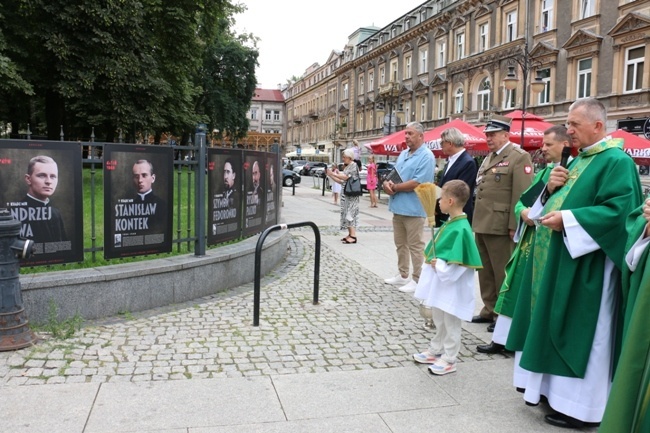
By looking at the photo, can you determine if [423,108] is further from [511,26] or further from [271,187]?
[271,187]

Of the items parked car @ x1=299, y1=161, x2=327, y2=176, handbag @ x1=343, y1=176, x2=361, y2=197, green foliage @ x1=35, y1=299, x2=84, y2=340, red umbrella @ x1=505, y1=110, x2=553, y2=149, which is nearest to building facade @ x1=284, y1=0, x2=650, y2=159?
parked car @ x1=299, y1=161, x2=327, y2=176

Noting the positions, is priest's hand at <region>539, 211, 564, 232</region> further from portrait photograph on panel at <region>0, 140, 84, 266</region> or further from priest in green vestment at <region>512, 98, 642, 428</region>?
portrait photograph on panel at <region>0, 140, 84, 266</region>

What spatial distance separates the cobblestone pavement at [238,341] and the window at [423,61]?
43.7 metres

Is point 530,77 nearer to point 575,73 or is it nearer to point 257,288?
point 575,73

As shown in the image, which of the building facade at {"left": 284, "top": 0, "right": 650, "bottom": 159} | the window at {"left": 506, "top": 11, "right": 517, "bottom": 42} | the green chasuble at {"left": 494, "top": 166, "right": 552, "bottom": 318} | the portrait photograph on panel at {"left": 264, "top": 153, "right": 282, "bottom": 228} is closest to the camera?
the green chasuble at {"left": 494, "top": 166, "right": 552, "bottom": 318}

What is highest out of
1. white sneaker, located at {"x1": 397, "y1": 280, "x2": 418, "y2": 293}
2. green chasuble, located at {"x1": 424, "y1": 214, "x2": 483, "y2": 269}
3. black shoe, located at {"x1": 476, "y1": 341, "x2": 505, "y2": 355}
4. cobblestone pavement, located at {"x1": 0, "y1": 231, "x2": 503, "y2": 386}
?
green chasuble, located at {"x1": 424, "y1": 214, "x2": 483, "y2": 269}

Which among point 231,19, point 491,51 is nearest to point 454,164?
point 491,51

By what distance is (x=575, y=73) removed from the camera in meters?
30.1

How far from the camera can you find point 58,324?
→ 5.18 metres

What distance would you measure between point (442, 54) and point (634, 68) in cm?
2018

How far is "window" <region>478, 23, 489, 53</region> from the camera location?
38.7m

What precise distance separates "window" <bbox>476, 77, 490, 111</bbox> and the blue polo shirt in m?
33.1

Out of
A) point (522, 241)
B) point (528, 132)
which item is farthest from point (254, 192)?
point (528, 132)

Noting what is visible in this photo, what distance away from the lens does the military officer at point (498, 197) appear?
5348mm
